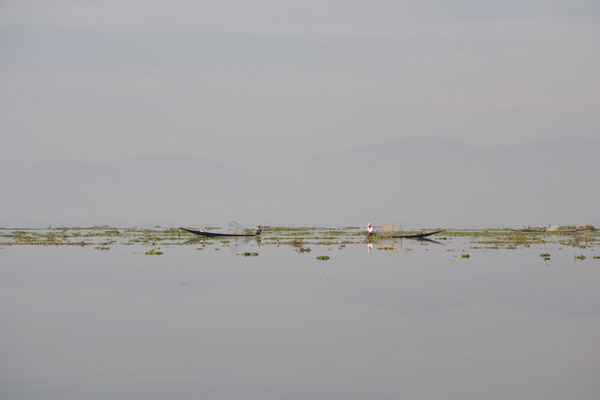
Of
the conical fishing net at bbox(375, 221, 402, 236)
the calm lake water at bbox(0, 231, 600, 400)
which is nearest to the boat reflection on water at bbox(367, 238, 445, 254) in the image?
the conical fishing net at bbox(375, 221, 402, 236)

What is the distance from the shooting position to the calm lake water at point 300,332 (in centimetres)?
1709

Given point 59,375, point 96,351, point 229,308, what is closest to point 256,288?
point 229,308

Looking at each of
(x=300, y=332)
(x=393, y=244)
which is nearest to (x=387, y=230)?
(x=393, y=244)

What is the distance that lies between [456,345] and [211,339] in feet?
23.0

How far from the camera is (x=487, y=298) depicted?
28.6 metres

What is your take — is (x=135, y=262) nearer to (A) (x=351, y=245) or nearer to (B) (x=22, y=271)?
(B) (x=22, y=271)

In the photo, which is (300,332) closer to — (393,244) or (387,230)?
(393,244)

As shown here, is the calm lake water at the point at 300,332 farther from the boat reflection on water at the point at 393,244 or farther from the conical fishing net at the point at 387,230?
the conical fishing net at the point at 387,230

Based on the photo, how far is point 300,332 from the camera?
22188 mm

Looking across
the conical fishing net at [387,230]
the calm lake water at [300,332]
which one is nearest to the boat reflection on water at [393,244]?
the conical fishing net at [387,230]

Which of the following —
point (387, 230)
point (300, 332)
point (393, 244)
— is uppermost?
point (387, 230)

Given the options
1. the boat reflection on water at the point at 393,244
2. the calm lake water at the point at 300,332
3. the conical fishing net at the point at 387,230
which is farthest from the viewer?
the conical fishing net at the point at 387,230

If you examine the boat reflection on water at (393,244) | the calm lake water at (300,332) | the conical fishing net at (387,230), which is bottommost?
the calm lake water at (300,332)

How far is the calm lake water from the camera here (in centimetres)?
1709
